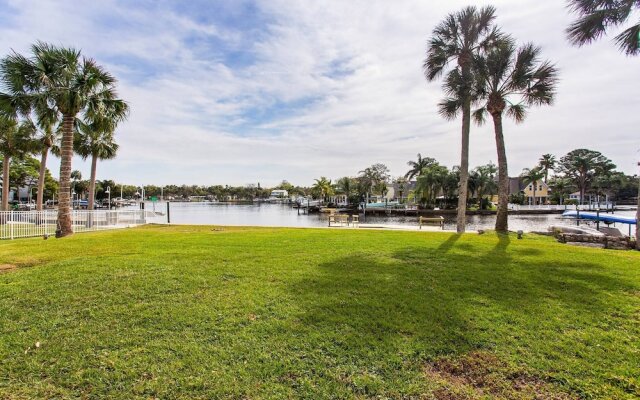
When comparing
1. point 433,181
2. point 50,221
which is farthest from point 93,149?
point 433,181

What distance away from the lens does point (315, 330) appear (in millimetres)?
4254

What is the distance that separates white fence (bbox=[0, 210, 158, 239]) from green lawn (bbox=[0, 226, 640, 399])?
10.8 meters

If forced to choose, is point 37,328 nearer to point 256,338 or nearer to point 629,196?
point 256,338

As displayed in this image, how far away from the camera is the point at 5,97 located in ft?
42.3

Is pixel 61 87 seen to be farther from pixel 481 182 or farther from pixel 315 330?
pixel 481 182

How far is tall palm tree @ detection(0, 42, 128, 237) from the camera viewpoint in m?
12.8

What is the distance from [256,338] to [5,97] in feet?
50.9

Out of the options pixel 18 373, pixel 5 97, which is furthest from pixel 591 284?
pixel 5 97

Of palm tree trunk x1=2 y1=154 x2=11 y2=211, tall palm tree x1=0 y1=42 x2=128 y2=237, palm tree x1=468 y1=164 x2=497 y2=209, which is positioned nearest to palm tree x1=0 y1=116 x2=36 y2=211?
palm tree trunk x1=2 y1=154 x2=11 y2=211

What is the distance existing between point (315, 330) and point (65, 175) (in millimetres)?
14943

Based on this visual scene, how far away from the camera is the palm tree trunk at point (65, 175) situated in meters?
13.9

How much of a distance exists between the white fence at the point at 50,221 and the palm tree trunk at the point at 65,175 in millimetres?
1065

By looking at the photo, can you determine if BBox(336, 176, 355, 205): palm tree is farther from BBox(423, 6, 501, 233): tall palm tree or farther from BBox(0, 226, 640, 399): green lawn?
BBox(0, 226, 640, 399): green lawn

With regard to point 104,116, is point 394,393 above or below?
below
